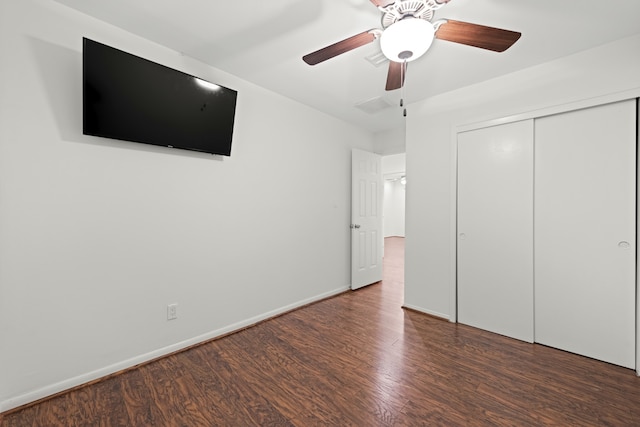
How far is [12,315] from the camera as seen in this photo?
157 centimetres

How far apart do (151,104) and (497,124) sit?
309 centimetres

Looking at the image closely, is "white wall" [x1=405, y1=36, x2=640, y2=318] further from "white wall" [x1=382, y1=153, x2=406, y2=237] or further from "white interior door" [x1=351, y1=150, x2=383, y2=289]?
"white wall" [x1=382, y1=153, x2=406, y2=237]

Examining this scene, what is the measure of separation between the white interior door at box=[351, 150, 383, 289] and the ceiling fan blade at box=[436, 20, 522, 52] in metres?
2.36

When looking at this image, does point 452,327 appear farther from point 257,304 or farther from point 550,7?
point 550,7

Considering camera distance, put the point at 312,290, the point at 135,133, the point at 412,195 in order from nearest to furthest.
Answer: the point at 135,133 < the point at 412,195 < the point at 312,290

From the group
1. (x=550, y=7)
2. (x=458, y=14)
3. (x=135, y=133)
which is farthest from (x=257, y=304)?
(x=550, y=7)

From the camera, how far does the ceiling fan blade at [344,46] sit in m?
1.48

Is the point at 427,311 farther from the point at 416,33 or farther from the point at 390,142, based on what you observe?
the point at 416,33

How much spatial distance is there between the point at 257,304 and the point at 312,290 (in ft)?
2.71

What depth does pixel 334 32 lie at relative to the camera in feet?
6.28

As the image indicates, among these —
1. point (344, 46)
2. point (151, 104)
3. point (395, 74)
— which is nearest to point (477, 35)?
point (395, 74)

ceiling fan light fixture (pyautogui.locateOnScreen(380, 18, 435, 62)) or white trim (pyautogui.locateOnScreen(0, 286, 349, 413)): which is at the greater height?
ceiling fan light fixture (pyautogui.locateOnScreen(380, 18, 435, 62))

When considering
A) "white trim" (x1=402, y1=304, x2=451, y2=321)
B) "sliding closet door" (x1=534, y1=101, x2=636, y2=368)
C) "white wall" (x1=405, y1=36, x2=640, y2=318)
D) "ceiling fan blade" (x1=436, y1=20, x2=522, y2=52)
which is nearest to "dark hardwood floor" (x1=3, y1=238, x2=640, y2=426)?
"sliding closet door" (x1=534, y1=101, x2=636, y2=368)

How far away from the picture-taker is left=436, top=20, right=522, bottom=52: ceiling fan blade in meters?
1.36
